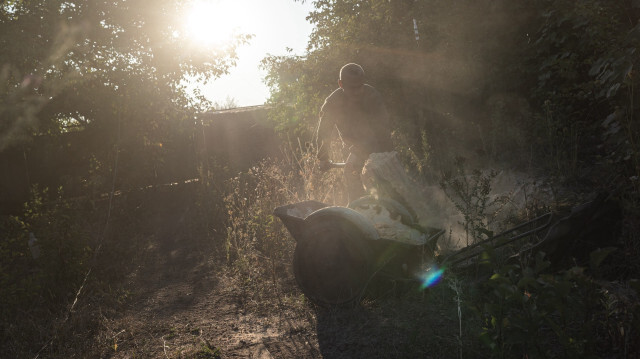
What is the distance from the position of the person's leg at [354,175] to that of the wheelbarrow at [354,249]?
1.11 m

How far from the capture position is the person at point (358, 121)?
5062mm

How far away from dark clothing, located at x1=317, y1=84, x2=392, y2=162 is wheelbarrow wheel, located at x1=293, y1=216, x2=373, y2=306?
1718 millimetres

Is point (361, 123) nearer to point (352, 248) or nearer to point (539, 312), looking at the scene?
point (352, 248)

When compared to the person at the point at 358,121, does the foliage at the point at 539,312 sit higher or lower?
lower

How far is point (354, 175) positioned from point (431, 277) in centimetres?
202

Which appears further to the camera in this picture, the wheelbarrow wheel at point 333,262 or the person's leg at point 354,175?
the person's leg at point 354,175

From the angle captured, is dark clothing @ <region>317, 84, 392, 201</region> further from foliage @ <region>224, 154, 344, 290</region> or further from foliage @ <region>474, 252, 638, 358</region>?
foliage @ <region>474, 252, 638, 358</region>

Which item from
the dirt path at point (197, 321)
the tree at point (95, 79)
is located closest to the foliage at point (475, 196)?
the dirt path at point (197, 321)

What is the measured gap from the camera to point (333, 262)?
11.7 ft

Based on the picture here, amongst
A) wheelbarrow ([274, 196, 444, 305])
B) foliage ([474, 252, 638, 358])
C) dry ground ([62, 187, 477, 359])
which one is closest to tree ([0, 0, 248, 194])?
dry ground ([62, 187, 477, 359])

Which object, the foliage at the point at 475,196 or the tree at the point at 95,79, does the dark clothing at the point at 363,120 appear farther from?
the tree at the point at 95,79

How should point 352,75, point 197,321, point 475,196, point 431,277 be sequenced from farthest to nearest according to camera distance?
point 352,75 < point 475,196 < point 197,321 < point 431,277

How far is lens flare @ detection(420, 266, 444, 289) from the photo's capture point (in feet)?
10.6

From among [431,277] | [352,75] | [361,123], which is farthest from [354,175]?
[431,277]
